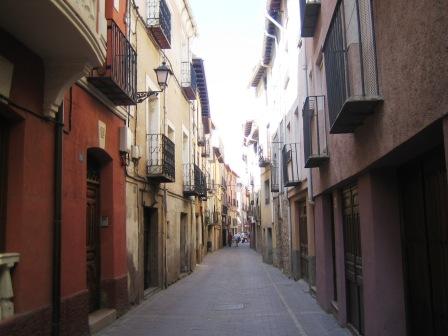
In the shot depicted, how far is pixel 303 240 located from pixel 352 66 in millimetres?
10985

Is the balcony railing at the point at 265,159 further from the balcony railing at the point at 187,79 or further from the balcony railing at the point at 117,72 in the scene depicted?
the balcony railing at the point at 117,72

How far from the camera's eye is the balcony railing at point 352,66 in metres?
5.89

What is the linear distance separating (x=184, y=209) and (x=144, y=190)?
308 inches

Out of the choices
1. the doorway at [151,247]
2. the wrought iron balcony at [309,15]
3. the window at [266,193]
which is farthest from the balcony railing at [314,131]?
the window at [266,193]

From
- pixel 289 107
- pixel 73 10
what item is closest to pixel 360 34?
pixel 73 10

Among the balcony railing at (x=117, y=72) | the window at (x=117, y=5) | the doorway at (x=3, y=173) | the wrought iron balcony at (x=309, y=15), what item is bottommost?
the doorway at (x=3, y=173)

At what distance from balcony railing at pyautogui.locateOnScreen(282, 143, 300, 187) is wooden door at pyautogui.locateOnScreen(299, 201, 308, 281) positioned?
1.02 metres

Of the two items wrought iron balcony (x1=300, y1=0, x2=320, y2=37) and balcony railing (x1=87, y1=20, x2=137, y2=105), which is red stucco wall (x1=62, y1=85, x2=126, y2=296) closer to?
balcony railing (x1=87, y1=20, x2=137, y2=105)

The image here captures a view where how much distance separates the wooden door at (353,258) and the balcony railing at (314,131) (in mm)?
879

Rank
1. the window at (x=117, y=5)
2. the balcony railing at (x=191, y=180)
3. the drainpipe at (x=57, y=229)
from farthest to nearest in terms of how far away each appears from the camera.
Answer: the balcony railing at (x=191, y=180) < the window at (x=117, y=5) < the drainpipe at (x=57, y=229)

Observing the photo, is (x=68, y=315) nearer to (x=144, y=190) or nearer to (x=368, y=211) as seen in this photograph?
(x=368, y=211)

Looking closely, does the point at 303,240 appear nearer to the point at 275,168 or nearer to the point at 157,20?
the point at 275,168

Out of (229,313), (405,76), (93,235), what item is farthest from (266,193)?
(405,76)

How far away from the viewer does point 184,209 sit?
2166 cm
